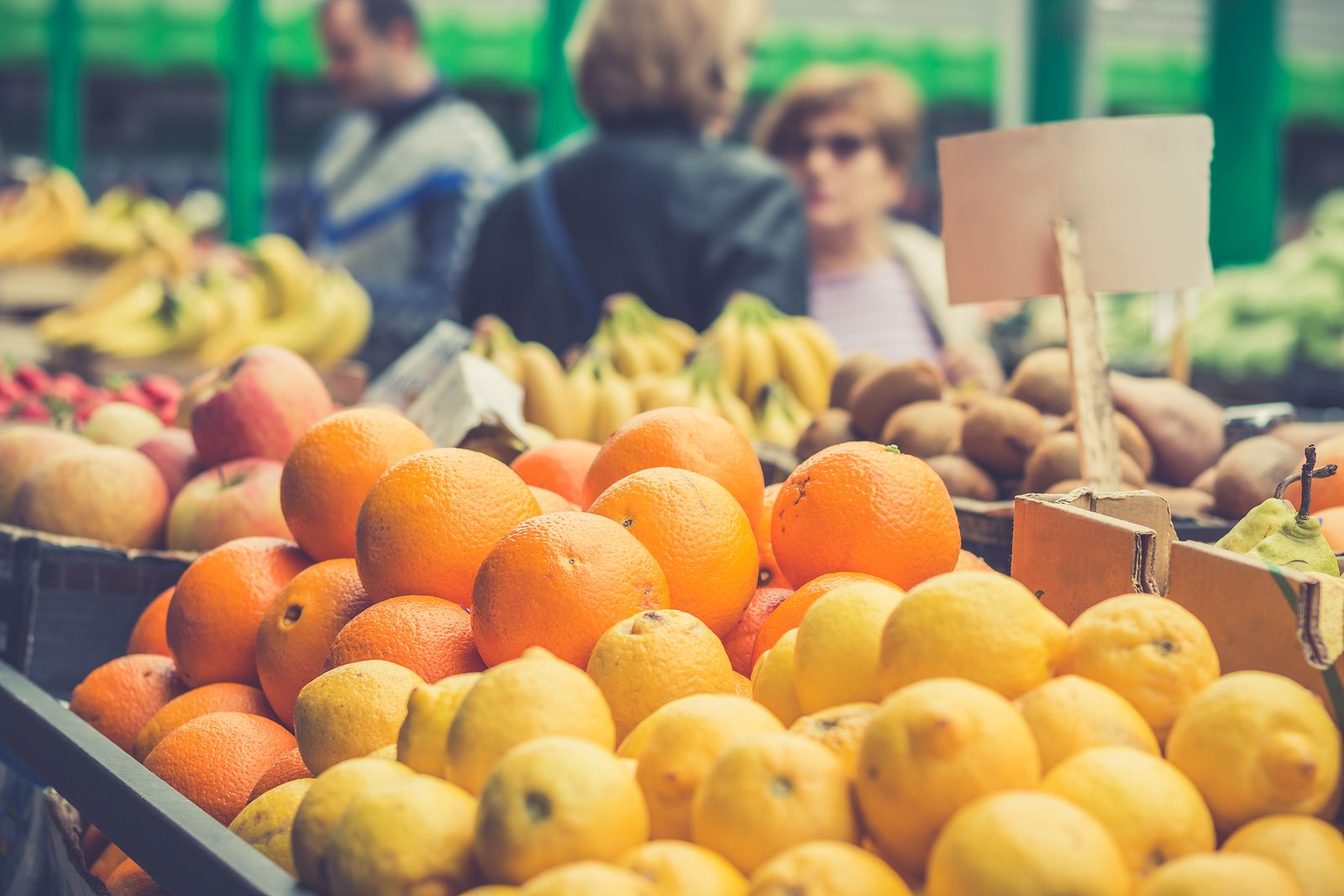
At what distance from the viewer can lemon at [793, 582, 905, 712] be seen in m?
1.05

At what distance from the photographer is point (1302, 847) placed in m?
0.86

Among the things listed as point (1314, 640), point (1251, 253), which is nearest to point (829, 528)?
point (1314, 640)

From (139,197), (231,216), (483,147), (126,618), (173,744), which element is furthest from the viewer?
(231,216)

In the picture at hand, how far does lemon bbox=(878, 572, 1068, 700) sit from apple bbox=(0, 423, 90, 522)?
1633mm

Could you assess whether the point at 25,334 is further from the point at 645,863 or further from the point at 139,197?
the point at 645,863

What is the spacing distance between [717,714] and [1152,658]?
348 mm

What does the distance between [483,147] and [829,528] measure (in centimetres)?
407

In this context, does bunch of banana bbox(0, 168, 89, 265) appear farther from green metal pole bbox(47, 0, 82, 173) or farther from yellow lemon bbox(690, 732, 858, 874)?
yellow lemon bbox(690, 732, 858, 874)

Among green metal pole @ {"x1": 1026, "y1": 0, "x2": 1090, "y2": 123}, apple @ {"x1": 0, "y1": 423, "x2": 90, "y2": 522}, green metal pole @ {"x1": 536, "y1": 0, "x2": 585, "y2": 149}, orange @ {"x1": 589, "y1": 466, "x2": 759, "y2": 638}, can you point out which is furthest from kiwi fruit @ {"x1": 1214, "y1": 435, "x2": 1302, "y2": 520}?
green metal pole @ {"x1": 1026, "y1": 0, "x2": 1090, "y2": 123}

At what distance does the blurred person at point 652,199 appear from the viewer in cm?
360

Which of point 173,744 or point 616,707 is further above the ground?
point 616,707

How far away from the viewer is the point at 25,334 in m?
5.25

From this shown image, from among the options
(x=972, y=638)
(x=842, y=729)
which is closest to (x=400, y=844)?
(x=842, y=729)

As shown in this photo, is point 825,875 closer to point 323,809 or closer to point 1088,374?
point 323,809
